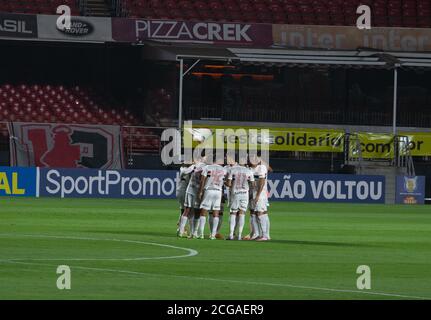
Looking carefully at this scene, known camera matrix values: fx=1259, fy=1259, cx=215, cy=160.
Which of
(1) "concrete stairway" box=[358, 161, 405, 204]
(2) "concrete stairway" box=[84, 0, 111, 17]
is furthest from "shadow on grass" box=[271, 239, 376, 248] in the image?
(2) "concrete stairway" box=[84, 0, 111, 17]

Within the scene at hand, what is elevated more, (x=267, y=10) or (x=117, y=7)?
(x=267, y=10)

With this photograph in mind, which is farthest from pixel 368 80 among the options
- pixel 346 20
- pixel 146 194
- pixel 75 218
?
pixel 75 218

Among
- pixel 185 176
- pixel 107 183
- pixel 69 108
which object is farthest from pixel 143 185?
pixel 185 176

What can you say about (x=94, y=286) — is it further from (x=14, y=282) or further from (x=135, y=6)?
(x=135, y=6)

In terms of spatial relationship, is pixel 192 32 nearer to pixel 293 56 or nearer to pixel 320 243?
pixel 293 56

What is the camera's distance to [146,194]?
152 ft

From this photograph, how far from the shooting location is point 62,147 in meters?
47.9

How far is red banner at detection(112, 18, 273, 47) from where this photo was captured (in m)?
50.7

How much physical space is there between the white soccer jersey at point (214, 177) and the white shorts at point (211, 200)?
10cm

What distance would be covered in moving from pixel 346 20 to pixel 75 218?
2373 centimetres

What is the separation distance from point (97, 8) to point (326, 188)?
13023mm

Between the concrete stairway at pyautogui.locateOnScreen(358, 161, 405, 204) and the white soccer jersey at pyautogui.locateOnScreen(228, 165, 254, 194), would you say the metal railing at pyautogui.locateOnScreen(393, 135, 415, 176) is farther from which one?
the white soccer jersey at pyautogui.locateOnScreen(228, 165, 254, 194)

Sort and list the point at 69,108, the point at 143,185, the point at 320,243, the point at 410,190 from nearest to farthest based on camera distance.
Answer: the point at 320,243
the point at 143,185
the point at 410,190
the point at 69,108

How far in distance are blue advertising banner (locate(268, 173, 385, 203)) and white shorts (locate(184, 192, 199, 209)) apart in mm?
19329
